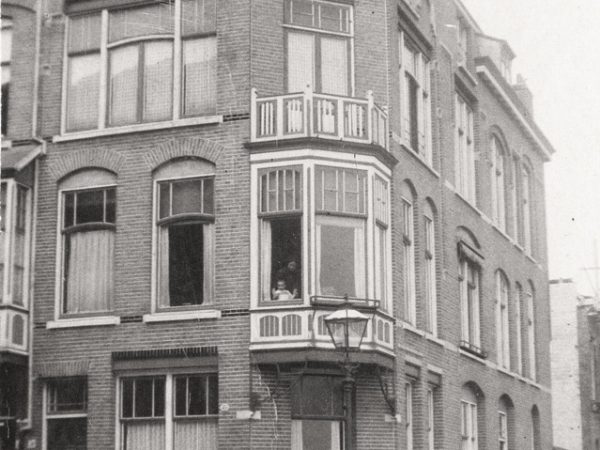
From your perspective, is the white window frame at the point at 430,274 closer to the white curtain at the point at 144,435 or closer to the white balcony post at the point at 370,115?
the white balcony post at the point at 370,115

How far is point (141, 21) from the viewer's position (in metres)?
24.8

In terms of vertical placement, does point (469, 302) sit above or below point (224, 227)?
below

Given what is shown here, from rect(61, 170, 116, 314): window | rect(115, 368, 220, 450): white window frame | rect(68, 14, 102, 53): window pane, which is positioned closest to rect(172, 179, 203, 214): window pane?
rect(61, 170, 116, 314): window

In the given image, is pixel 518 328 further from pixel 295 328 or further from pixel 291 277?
pixel 295 328

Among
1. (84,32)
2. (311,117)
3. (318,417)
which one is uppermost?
(84,32)

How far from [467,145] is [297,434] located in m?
13.3

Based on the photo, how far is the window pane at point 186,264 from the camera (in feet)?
77.0

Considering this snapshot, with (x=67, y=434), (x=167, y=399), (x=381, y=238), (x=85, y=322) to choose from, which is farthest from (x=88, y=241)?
(x=381, y=238)

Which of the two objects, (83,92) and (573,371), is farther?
(573,371)

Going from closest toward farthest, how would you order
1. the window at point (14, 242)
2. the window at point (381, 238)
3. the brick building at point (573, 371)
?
the window at point (381, 238) < the window at point (14, 242) < the brick building at point (573, 371)

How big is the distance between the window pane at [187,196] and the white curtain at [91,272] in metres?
1.55

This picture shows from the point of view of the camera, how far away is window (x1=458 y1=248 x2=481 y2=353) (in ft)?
103

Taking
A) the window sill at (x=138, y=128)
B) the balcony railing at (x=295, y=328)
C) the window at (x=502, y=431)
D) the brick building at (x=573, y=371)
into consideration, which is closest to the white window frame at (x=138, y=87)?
the window sill at (x=138, y=128)

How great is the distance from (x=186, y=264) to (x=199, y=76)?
3883 millimetres
